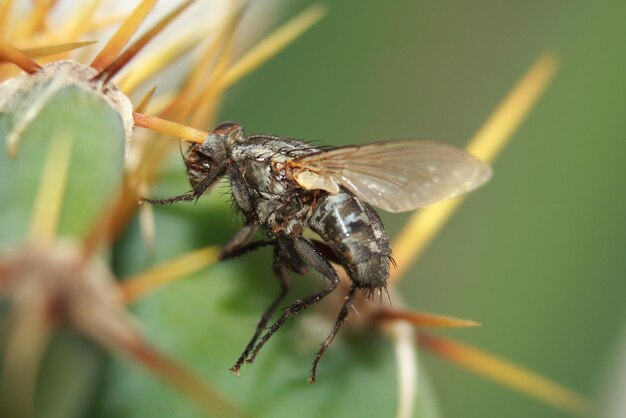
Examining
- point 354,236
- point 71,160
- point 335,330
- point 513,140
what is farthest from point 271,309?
point 513,140

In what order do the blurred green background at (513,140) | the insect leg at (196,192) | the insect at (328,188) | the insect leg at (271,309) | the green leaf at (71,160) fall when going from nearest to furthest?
the green leaf at (71,160) → the insect leg at (271,309) → the insect leg at (196,192) → the insect at (328,188) → the blurred green background at (513,140)

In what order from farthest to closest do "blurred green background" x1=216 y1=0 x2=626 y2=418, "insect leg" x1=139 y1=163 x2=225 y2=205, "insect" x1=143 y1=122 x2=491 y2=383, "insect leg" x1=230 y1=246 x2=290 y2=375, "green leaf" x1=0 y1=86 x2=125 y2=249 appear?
"blurred green background" x1=216 y1=0 x2=626 y2=418 → "insect" x1=143 y1=122 x2=491 y2=383 → "insect leg" x1=139 y1=163 x2=225 y2=205 → "insect leg" x1=230 y1=246 x2=290 y2=375 → "green leaf" x1=0 y1=86 x2=125 y2=249

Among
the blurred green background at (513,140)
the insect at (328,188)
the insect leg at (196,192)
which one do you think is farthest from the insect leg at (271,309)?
the blurred green background at (513,140)

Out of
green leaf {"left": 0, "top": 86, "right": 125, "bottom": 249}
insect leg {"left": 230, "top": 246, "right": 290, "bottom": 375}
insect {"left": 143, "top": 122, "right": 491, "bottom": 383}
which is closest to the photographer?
green leaf {"left": 0, "top": 86, "right": 125, "bottom": 249}

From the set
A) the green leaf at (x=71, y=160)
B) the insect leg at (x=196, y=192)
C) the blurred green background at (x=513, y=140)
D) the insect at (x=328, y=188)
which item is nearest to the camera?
the green leaf at (x=71, y=160)

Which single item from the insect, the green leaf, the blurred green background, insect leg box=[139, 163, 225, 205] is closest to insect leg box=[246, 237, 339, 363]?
the insect

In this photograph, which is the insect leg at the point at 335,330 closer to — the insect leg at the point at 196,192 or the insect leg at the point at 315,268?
the insect leg at the point at 315,268

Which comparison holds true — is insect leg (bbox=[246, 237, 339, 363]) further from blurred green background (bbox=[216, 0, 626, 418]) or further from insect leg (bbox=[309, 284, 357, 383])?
blurred green background (bbox=[216, 0, 626, 418])

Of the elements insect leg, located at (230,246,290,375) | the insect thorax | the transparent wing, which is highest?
the transparent wing
